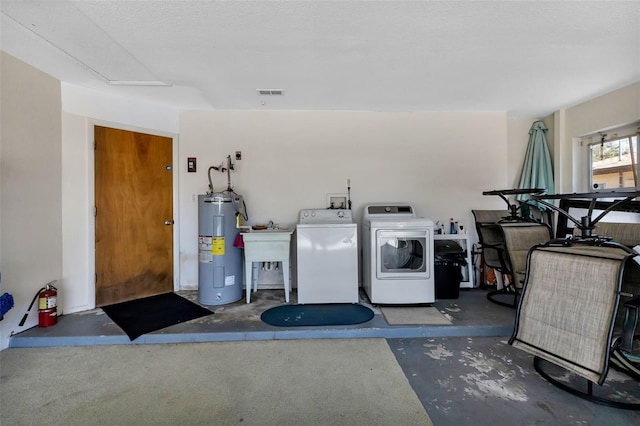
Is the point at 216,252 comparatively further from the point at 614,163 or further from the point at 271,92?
the point at 614,163

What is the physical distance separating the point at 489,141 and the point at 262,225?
3.44 metres

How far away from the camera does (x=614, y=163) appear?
3.16 m

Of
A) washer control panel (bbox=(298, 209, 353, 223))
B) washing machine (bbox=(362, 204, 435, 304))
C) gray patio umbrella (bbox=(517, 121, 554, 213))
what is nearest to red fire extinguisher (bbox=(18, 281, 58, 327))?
washer control panel (bbox=(298, 209, 353, 223))

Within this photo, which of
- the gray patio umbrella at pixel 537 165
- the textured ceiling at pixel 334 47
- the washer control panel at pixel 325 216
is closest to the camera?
the textured ceiling at pixel 334 47

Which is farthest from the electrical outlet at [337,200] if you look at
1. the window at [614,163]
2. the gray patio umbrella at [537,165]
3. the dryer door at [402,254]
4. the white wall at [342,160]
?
the window at [614,163]

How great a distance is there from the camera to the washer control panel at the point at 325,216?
11.0ft

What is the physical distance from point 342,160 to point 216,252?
2054 millimetres

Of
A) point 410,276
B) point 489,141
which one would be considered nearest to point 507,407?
point 410,276

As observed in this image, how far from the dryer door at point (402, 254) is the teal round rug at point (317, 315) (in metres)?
0.47

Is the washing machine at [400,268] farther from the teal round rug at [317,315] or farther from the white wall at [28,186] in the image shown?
the white wall at [28,186]

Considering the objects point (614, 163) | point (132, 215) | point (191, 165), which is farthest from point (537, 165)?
point (132, 215)

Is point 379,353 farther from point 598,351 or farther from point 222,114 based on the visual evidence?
point 222,114

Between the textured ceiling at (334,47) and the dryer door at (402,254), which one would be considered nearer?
the textured ceiling at (334,47)

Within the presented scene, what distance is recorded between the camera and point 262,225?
348 centimetres
